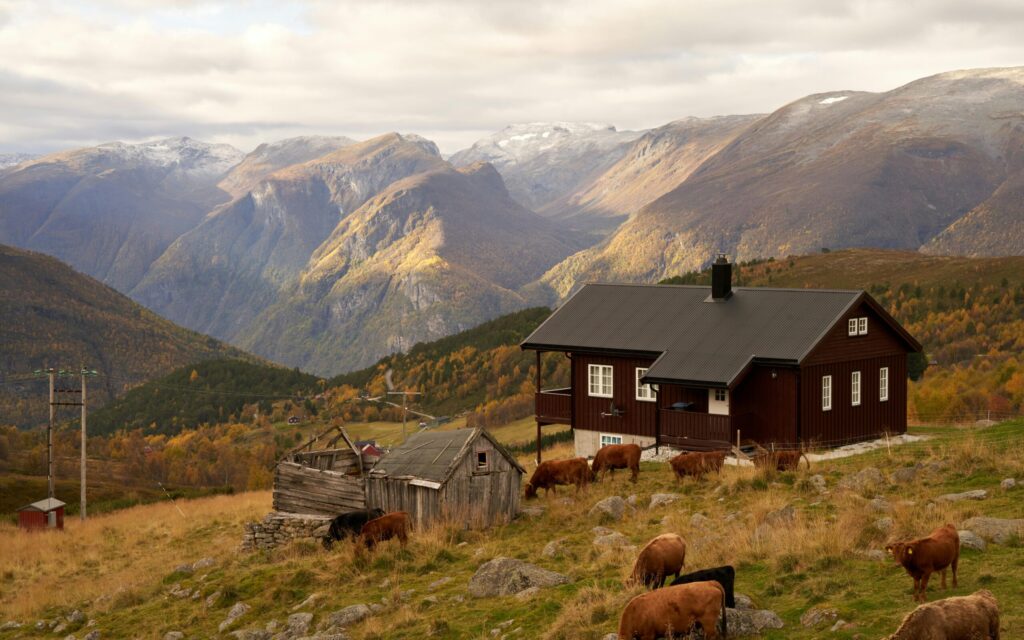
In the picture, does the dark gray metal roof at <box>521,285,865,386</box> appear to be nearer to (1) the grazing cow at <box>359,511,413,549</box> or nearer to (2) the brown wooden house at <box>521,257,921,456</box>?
(2) the brown wooden house at <box>521,257,921,456</box>

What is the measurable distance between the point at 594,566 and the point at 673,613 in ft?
20.7

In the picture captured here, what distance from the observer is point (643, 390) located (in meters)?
45.5

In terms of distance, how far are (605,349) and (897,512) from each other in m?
24.6

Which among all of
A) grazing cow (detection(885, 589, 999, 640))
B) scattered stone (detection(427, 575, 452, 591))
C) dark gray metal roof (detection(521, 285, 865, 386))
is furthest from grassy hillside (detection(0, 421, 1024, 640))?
dark gray metal roof (detection(521, 285, 865, 386))

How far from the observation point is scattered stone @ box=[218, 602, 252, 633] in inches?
961

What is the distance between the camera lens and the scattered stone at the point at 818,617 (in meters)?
16.5

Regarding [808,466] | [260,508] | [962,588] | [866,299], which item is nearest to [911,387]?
[866,299]

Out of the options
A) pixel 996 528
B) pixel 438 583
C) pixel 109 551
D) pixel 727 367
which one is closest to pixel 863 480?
pixel 996 528

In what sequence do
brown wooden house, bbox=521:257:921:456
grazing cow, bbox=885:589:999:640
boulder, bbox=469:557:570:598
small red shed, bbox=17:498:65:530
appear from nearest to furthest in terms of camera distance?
grazing cow, bbox=885:589:999:640, boulder, bbox=469:557:570:598, brown wooden house, bbox=521:257:921:456, small red shed, bbox=17:498:65:530

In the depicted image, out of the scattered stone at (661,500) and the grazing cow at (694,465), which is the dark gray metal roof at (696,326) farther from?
the scattered stone at (661,500)

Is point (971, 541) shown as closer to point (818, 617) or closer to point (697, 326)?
point (818, 617)

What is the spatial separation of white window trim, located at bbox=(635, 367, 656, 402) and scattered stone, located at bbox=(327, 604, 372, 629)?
24298mm

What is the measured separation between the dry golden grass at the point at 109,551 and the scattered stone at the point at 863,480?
19193 mm

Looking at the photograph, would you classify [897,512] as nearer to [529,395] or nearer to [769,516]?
[769,516]
